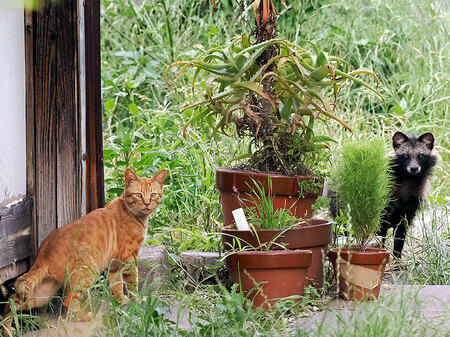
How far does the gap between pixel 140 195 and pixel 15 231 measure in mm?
694

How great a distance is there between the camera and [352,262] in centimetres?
343

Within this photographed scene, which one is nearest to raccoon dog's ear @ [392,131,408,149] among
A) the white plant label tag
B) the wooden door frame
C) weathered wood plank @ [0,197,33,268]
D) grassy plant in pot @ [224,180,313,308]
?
grassy plant in pot @ [224,180,313,308]

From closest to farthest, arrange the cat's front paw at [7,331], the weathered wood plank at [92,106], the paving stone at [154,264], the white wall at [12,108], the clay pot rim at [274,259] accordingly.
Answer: the cat's front paw at [7,331] → the white wall at [12,108] → the clay pot rim at [274,259] → the weathered wood plank at [92,106] → the paving stone at [154,264]

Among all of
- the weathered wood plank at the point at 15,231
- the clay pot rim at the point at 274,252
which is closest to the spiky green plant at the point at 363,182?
the clay pot rim at the point at 274,252

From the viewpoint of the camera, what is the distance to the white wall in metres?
3.01

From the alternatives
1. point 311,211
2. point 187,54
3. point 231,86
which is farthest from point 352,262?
point 187,54

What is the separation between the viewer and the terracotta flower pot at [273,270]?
3205 millimetres

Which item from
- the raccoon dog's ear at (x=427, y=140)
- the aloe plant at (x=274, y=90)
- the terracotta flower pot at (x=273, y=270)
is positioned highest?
the aloe plant at (x=274, y=90)

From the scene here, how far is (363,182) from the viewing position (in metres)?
3.46

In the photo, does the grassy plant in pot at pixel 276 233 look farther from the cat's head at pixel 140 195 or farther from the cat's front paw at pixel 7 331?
the cat's front paw at pixel 7 331

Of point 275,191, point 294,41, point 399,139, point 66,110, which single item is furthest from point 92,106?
point 294,41

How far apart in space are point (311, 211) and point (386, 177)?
1.47 ft

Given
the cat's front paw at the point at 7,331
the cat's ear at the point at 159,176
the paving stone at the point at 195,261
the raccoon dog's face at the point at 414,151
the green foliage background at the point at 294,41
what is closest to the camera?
the cat's front paw at the point at 7,331

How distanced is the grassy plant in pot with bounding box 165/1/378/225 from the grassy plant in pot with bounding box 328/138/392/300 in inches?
6.3
